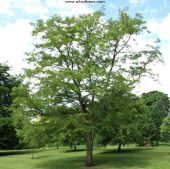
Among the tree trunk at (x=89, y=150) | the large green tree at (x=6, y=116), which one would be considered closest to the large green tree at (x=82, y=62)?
the tree trunk at (x=89, y=150)

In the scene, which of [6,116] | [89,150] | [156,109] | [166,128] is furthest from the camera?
[156,109]

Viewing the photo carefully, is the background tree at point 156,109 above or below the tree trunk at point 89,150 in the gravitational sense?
above

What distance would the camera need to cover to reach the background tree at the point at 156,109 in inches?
2835

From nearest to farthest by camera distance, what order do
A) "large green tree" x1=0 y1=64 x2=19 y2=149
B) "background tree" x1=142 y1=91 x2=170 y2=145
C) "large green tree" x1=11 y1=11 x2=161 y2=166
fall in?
"large green tree" x1=11 y1=11 x2=161 y2=166
"large green tree" x1=0 y1=64 x2=19 y2=149
"background tree" x1=142 y1=91 x2=170 y2=145

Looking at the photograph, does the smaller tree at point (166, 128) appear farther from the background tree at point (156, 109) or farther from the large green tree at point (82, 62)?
the large green tree at point (82, 62)

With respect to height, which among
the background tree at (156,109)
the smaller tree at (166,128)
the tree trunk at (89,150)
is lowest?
the tree trunk at (89,150)

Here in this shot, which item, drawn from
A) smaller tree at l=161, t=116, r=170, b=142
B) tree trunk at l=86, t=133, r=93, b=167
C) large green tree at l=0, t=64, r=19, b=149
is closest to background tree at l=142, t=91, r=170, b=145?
smaller tree at l=161, t=116, r=170, b=142

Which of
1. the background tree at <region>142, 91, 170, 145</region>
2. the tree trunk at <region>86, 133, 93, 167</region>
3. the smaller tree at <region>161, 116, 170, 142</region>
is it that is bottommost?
→ the tree trunk at <region>86, 133, 93, 167</region>

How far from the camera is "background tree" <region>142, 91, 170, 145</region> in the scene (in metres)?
72.0

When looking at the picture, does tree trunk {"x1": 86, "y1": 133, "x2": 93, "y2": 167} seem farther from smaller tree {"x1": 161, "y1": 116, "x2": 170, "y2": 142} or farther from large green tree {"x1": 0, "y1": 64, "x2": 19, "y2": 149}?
smaller tree {"x1": 161, "y1": 116, "x2": 170, "y2": 142}

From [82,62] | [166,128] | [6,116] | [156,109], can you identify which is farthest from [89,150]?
[156,109]

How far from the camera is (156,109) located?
7888cm

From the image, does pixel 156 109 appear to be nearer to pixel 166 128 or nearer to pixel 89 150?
pixel 166 128

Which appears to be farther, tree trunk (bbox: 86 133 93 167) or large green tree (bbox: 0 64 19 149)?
large green tree (bbox: 0 64 19 149)
